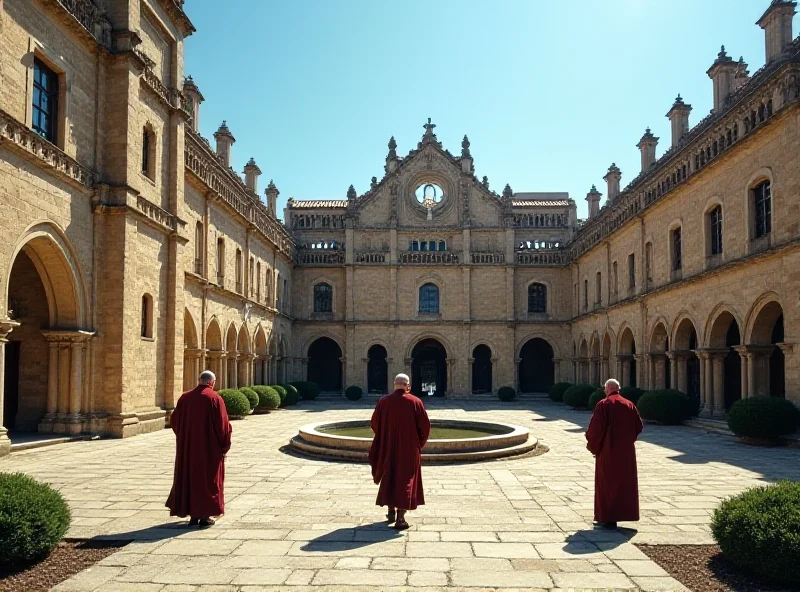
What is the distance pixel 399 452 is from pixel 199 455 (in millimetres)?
2408

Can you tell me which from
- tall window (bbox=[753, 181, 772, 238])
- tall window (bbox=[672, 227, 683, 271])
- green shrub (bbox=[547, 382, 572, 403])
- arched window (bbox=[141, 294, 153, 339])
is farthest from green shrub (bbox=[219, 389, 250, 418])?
green shrub (bbox=[547, 382, 572, 403])

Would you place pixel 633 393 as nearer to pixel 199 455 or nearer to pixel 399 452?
pixel 399 452

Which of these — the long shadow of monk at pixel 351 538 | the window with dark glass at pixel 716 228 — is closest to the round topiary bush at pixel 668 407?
the window with dark glass at pixel 716 228

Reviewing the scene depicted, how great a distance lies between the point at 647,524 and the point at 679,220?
60.0 feet

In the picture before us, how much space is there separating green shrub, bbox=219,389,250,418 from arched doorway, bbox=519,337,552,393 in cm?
2398

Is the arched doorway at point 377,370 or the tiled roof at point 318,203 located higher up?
the tiled roof at point 318,203

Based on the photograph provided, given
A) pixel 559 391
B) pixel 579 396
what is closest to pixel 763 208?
pixel 579 396

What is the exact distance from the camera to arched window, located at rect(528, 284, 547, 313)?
41531 millimetres

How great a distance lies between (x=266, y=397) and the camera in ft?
89.5

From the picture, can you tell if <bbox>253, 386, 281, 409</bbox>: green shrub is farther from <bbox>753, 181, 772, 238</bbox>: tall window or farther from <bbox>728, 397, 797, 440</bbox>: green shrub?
<bbox>753, 181, 772, 238</bbox>: tall window

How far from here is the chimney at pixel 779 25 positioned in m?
18.2

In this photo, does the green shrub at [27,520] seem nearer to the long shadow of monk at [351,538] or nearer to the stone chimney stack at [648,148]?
the long shadow of monk at [351,538]

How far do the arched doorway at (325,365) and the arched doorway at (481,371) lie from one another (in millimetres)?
8715

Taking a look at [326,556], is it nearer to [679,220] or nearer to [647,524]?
[647,524]
